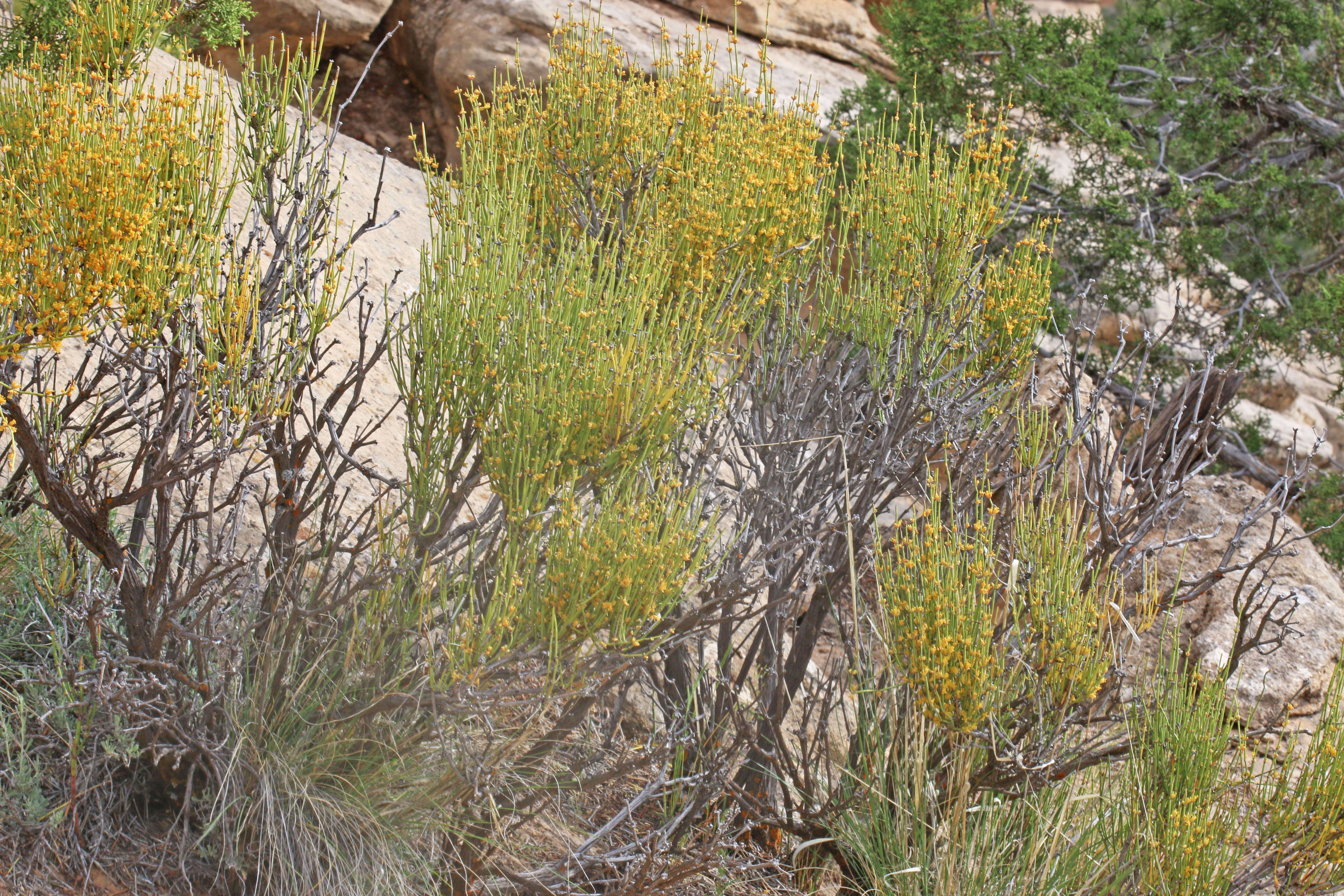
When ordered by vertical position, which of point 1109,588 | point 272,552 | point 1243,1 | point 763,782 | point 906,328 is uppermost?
point 1243,1

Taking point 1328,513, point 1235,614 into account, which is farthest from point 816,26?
point 1235,614

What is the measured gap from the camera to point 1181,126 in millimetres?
7391

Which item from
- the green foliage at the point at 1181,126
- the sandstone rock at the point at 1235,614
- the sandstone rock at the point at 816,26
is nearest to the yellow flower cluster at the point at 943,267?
the sandstone rock at the point at 1235,614

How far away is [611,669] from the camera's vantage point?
114 inches

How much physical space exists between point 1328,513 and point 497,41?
21.8 feet

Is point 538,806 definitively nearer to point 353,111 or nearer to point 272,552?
point 272,552

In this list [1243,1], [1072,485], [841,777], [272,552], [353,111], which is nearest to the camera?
[272,552]

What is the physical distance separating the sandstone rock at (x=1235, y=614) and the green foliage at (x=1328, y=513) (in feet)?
2.06

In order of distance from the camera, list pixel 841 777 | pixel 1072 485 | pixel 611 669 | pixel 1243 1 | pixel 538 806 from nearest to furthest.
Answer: pixel 611 669 < pixel 538 806 < pixel 841 777 < pixel 1072 485 < pixel 1243 1

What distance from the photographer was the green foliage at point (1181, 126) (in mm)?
6957

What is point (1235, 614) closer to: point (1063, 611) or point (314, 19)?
point (1063, 611)

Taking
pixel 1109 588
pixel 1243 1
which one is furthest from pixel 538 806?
pixel 1243 1

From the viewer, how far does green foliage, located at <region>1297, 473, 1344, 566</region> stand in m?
6.34

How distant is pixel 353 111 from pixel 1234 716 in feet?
26.6
